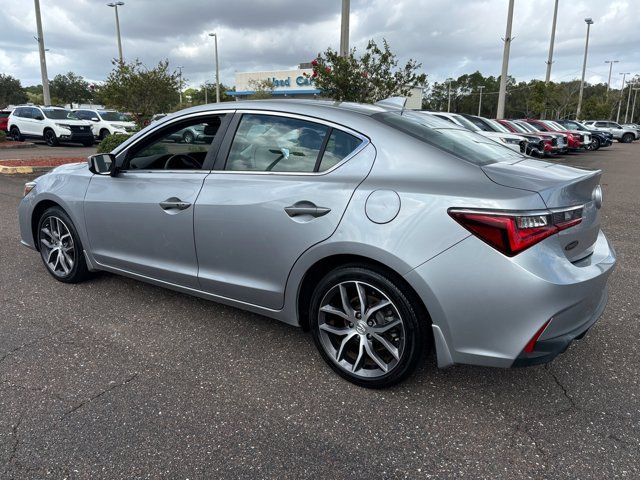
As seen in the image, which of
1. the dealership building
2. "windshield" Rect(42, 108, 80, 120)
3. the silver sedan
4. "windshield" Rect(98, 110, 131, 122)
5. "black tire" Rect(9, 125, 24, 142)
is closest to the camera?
the silver sedan

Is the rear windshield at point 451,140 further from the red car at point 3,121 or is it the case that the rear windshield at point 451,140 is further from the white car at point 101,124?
the red car at point 3,121

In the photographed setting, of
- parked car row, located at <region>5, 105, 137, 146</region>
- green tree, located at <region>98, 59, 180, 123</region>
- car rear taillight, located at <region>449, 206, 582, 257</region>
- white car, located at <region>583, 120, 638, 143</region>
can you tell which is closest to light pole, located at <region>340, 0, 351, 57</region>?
green tree, located at <region>98, 59, 180, 123</region>

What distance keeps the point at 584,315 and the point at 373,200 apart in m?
1.22

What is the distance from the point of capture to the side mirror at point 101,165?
3828 millimetres

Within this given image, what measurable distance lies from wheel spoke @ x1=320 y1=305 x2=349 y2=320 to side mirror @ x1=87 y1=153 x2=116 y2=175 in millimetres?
2115

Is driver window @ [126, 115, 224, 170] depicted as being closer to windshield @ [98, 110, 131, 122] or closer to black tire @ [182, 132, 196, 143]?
black tire @ [182, 132, 196, 143]

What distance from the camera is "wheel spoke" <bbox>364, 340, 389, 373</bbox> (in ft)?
9.07

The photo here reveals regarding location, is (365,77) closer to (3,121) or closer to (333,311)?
(333,311)

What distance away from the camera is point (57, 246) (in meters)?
4.46

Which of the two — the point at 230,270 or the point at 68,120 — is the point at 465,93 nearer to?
the point at 68,120

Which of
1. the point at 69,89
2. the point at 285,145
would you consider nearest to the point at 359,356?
the point at 285,145

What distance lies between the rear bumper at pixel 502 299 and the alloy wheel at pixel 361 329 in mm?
268

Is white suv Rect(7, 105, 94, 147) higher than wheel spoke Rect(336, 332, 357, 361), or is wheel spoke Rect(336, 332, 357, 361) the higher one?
white suv Rect(7, 105, 94, 147)

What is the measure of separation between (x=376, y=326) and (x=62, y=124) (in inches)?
868
